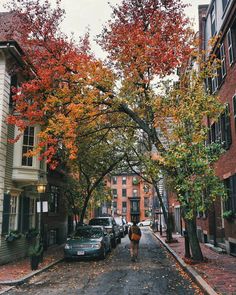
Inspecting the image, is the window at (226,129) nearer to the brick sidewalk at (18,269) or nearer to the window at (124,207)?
the brick sidewalk at (18,269)

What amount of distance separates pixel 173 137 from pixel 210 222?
31.4ft

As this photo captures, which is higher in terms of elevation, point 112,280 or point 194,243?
point 194,243

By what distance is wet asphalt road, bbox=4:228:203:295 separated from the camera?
9680 mm

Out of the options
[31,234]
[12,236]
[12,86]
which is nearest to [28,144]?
[12,86]

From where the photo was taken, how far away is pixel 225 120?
1684cm

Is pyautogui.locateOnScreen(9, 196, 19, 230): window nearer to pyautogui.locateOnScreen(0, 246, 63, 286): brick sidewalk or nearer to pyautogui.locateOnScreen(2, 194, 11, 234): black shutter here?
pyautogui.locateOnScreen(2, 194, 11, 234): black shutter

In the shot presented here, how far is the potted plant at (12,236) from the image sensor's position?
49.2ft

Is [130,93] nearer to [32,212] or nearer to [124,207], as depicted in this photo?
[32,212]

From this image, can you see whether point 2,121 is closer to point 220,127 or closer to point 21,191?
point 21,191

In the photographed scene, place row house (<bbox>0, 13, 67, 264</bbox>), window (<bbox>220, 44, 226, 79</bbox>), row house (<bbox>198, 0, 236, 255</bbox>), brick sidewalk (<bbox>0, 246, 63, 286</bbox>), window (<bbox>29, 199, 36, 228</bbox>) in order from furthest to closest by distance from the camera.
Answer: window (<bbox>29, 199, 36, 228</bbox>) → window (<bbox>220, 44, 226, 79</bbox>) → row house (<bbox>198, 0, 236, 255</bbox>) → row house (<bbox>0, 13, 67, 264</bbox>) → brick sidewalk (<bbox>0, 246, 63, 286</bbox>)

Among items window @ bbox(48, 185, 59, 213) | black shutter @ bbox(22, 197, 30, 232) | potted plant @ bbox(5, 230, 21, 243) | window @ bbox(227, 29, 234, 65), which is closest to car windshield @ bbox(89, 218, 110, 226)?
window @ bbox(48, 185, 59, 213)

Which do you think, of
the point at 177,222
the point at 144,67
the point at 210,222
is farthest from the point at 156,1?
the point at 177,222

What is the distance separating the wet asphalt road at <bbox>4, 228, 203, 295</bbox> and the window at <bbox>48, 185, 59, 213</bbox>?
27.9ft

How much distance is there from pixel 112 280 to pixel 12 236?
6.04m
